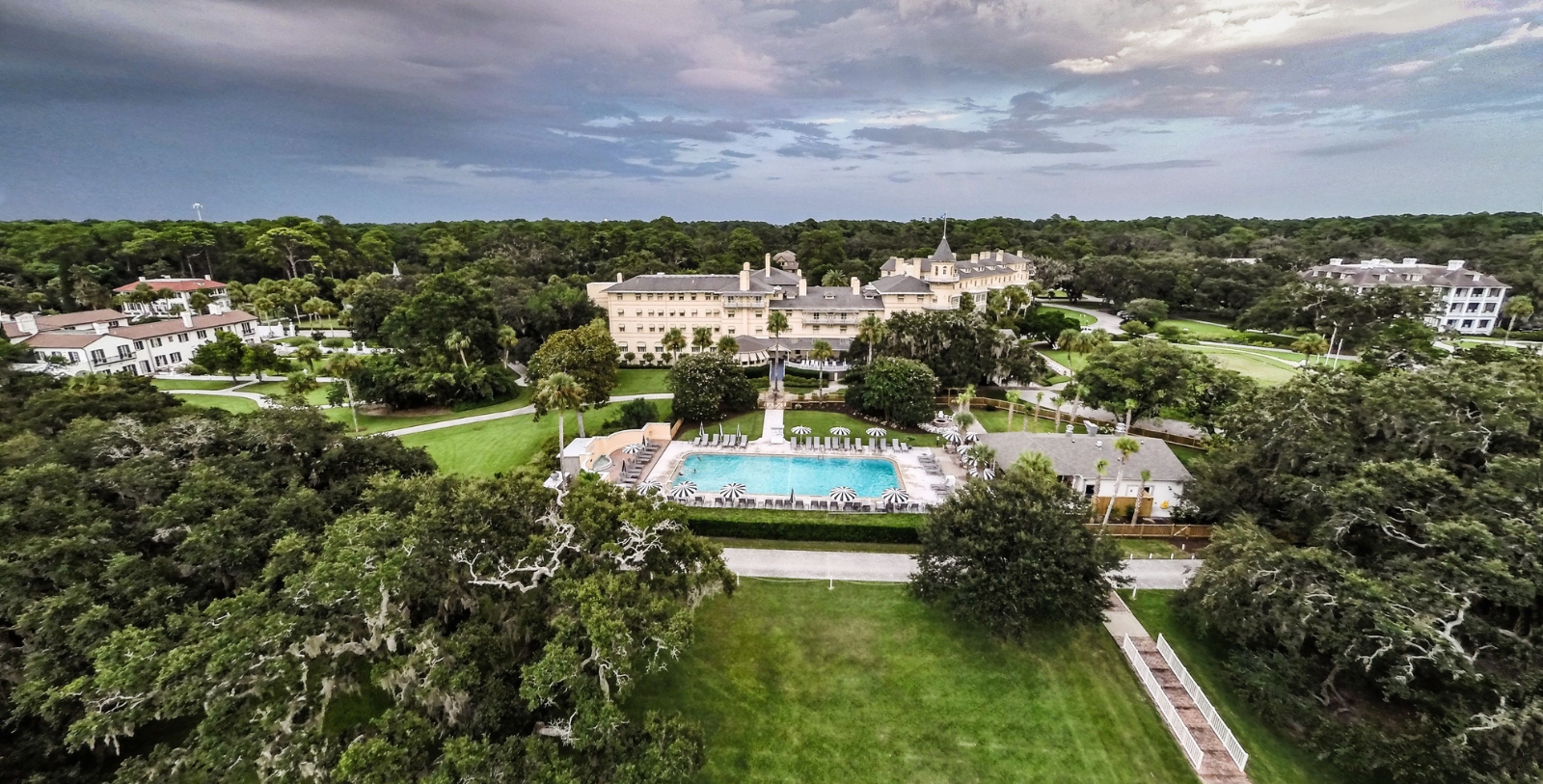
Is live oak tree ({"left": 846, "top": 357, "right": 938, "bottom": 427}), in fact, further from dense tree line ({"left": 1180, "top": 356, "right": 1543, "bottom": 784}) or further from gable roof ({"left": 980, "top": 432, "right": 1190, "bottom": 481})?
dense tree line ({"left": 1180, "top": 356, "right": 1543, "bottom": 784})

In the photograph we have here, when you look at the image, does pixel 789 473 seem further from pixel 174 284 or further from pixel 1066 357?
pixel 174 284

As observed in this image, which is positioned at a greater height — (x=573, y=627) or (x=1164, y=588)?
(x=573, y=627)

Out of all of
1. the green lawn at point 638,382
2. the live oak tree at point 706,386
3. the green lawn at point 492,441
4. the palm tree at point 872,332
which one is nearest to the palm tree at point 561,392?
the green lawn at point 492,441

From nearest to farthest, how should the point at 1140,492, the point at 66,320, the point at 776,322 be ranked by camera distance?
the point at 1140,492
the point at 776,322
the point at 66,320

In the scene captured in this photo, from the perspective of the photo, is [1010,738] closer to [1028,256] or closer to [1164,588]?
[1164,588]

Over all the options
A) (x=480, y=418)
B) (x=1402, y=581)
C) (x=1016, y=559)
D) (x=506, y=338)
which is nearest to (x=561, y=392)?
(x=480, y=418)

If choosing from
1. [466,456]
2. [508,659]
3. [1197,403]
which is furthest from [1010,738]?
[466,456]

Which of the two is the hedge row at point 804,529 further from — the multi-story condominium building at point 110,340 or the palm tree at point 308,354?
the multi-story condominium building at point 110,340
